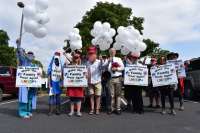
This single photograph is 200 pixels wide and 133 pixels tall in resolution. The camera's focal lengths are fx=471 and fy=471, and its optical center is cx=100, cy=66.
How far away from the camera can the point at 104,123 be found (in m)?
11.7

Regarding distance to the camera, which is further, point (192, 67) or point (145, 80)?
point (192, 67)

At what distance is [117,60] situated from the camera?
13.6 metres

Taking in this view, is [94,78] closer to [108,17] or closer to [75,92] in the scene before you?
[75,92]

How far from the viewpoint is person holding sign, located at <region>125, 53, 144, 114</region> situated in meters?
13.8

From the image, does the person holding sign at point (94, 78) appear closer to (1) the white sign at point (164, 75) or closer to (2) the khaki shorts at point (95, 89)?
(2) the khaki shorts at point (95, 89)

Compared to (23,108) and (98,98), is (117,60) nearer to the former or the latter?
(98,98)

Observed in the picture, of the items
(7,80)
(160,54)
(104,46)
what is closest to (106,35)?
(104,46)

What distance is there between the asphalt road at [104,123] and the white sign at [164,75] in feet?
3.05

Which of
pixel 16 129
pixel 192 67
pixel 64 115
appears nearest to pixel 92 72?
pixel 64 115

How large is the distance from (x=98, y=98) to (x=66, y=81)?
3.44ft

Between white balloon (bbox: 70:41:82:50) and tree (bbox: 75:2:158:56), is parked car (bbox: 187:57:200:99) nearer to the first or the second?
white balloon (bbox: 70:41:82:50)

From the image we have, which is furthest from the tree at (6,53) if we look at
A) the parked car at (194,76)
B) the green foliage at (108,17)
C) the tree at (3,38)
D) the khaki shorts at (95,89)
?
the khaki shorts at (95,89)

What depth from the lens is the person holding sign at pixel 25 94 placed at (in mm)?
13109

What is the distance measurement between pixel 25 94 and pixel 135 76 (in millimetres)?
3229
